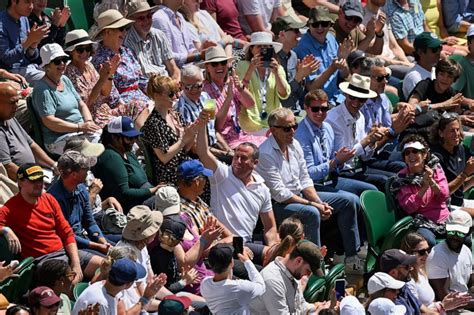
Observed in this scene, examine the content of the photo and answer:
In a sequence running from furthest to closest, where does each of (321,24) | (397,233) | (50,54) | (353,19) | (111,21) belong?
(353,19) < (321,24) < (111,21) < (397,233) < (50,54)

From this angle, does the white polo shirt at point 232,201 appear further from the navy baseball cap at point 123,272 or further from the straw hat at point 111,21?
the navy baseball cap at point 123,272

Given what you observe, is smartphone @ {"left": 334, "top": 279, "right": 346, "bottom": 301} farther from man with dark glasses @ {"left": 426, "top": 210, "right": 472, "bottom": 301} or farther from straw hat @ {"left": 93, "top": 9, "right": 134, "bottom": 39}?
straw hat @ {"left": 93, "top": 9, "right": 134, "bottom": 39}

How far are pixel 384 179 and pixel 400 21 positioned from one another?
12.9ft

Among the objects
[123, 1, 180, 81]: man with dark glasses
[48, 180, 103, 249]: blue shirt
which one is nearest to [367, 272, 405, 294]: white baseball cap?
[48, 180, 103, 249]: blue shirt

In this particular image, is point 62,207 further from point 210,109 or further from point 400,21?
point 400,21

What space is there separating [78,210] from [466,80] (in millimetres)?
6134

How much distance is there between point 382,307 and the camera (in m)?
10.7

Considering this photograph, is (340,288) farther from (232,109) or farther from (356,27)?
(356,27)

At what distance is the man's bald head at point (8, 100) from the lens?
37.4 feet

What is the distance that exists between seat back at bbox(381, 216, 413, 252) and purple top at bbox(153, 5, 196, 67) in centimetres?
292

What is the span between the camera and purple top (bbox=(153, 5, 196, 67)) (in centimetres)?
1434

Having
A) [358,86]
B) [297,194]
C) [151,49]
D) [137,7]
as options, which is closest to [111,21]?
[137,7]

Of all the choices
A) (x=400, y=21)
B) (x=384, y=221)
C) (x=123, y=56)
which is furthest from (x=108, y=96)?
(x=400, y=21)

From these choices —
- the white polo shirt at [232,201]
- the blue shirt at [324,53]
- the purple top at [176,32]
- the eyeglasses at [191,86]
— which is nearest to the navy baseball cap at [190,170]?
the white polo shirt at [232,201]
